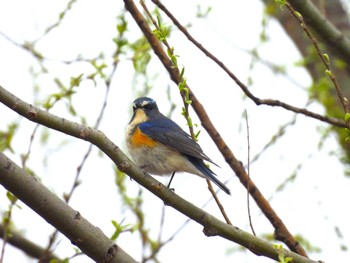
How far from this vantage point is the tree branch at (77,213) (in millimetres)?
2662

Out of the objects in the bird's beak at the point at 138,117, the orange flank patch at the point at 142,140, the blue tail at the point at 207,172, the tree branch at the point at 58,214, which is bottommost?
the tree branch at the point at 58,214

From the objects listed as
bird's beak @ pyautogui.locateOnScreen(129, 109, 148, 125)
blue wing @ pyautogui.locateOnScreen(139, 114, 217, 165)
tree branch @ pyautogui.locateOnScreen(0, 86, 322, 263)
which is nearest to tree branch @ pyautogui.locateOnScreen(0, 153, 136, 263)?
tree branch @ pyautogui.locateOnScreen(0, 86, 322, 263)

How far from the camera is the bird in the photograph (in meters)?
4.43

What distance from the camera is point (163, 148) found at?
4.69 metres

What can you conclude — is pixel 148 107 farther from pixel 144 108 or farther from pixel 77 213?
pixel 77 213

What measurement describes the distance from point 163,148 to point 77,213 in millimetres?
1956

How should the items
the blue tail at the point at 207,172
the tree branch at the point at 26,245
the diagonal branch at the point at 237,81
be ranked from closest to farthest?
1. the diagonal branch at the point at 237,81
2. the blue tail at the point at 207,172
3. the tree branch at the point at 26,245

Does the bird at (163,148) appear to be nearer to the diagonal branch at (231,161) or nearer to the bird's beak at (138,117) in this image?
the bird's beak at (138,117)

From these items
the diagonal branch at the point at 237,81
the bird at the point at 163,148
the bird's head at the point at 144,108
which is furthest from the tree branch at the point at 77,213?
the bird's head at the point at 144,108

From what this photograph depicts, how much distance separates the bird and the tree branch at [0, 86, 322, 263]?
1255mm

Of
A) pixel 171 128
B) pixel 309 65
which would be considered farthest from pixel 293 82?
pixel 171 128

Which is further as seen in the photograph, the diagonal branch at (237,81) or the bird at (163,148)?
the bird at (163,148)

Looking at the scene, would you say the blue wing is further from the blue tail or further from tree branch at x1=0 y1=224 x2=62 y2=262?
tree branch at x1=0 y1=224 x2=62 y2=262

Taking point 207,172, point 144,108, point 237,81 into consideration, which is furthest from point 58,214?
point 144,108
